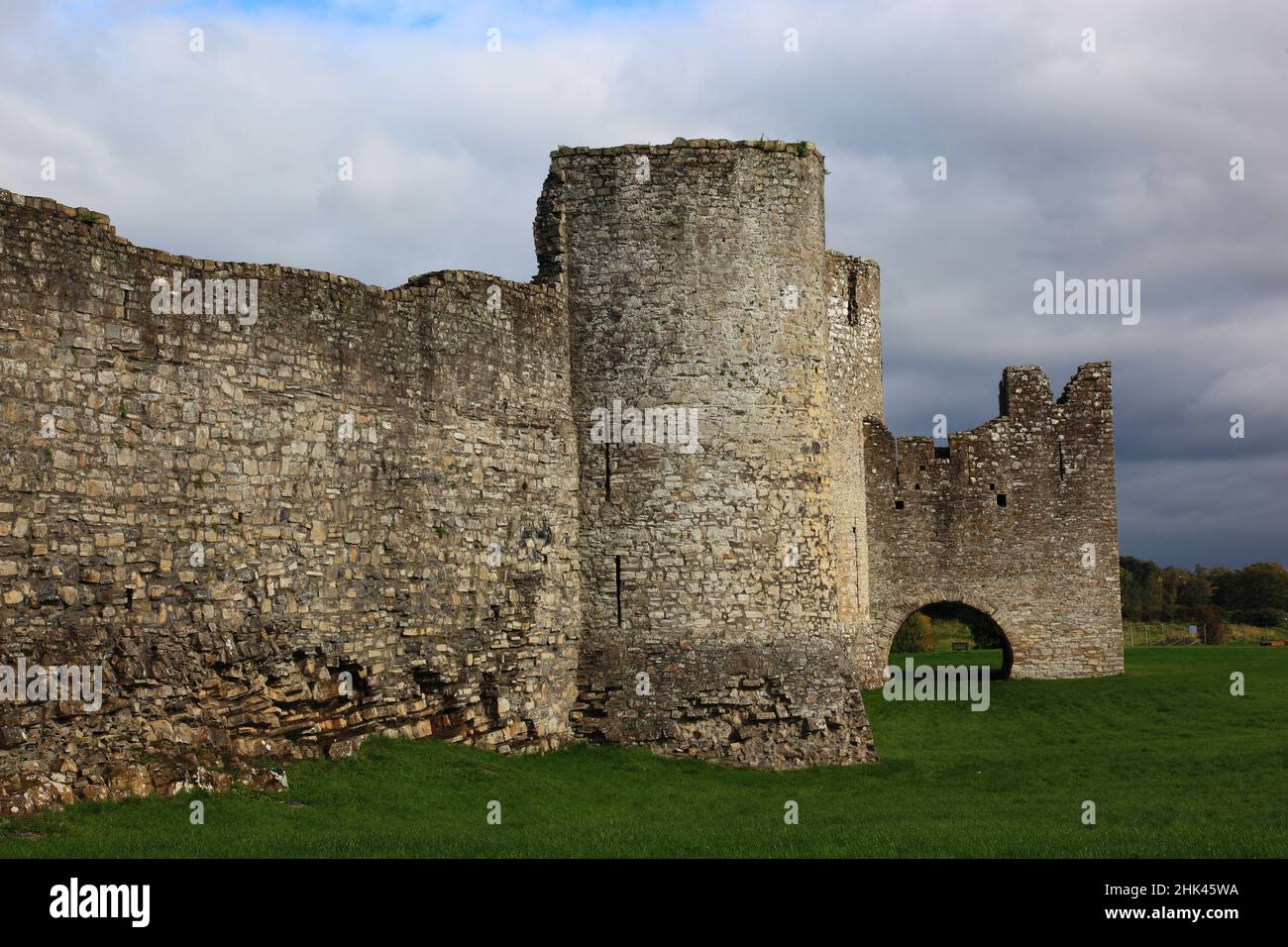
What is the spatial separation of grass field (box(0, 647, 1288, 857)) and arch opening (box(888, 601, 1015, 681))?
4309 millimetres

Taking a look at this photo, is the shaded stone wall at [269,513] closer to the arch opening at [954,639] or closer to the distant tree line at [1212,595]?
the arch opening at [954,639]

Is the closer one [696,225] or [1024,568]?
[696,225]

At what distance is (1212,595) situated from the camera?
249 feet

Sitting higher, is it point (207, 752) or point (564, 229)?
point (564, 229)

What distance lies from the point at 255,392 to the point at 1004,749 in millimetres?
14635

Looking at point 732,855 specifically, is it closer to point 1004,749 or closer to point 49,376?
point 49,376

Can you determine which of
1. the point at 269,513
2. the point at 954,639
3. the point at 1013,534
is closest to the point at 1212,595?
the point at 954,639

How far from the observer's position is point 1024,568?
103 ft

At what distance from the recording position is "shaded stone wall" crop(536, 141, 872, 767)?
20281mm

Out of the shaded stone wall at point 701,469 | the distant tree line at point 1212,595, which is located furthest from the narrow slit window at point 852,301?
the distant tree line at point 1212,595

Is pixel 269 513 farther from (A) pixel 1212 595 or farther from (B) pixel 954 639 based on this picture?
(A) pixel 1212 595

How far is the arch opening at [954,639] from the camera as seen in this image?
31484 mm
